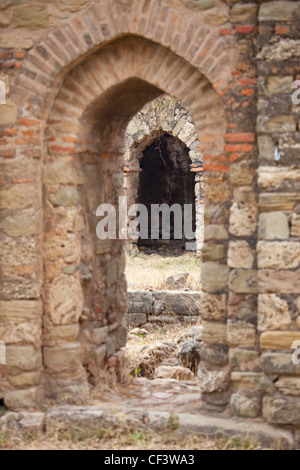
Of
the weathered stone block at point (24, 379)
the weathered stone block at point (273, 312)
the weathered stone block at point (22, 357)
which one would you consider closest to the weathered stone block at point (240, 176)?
the weathered stone block at point (273, 312)

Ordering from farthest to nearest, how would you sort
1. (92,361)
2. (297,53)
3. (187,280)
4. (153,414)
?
1. (187,280)
2. (92,361)
3. (153,414)
4. (297,53)

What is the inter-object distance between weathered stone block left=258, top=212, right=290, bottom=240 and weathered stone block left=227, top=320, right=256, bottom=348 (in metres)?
0.70

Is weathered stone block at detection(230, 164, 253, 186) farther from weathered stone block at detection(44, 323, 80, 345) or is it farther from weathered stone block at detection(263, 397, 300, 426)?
weathered stone block at detection(44, 323, 80, 345)

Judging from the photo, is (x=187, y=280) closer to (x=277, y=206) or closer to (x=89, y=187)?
(x=89, y=187)

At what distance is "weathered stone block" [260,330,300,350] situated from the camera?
433 cm

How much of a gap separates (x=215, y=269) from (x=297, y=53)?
1.69 m

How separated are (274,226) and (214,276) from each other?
2.17 feet

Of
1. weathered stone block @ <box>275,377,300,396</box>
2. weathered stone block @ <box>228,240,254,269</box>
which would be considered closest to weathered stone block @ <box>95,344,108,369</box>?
weathered stone block @ <box>228,240,254,269</box>

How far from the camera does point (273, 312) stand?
4.34 m

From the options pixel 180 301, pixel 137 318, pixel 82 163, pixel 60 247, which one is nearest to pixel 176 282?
pixel 180 301

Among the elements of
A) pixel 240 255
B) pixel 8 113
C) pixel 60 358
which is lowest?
pixel 60 358

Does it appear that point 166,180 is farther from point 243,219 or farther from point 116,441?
point 116,441

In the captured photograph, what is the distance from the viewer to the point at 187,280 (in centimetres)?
1019

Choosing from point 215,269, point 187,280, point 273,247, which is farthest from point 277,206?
point 187,280
